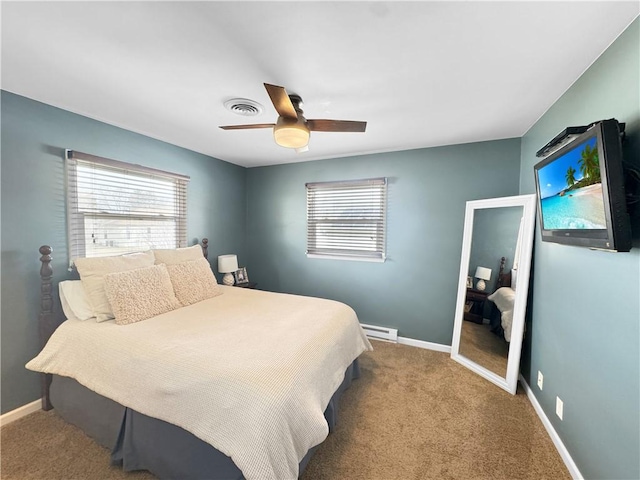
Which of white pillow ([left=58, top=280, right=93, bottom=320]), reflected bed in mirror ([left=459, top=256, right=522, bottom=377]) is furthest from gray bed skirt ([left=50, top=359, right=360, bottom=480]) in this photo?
reflected bed in mirror ([left=459, top=256, right=522, bottom=377])

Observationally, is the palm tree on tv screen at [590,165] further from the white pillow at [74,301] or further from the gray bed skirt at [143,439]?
the white pillow at [74,301]

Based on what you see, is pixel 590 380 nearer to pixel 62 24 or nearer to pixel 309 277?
pixel 309 277

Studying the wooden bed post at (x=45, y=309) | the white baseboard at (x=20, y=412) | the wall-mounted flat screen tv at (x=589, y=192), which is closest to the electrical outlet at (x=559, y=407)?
the wall-mounted flat screen tv at (x=589, y=192)

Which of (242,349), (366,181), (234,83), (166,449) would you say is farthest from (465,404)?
(234,83)

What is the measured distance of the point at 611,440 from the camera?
50.4 inches

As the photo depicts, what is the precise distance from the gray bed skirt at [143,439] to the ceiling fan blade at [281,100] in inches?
74.1

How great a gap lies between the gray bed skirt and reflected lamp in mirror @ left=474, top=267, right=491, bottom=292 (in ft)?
6.21

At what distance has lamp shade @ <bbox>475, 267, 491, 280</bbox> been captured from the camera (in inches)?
105

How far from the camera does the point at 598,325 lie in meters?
1.41

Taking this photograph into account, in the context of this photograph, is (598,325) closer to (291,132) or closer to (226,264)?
(291,132)

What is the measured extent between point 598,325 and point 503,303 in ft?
3.72

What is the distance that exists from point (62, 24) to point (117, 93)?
69cm

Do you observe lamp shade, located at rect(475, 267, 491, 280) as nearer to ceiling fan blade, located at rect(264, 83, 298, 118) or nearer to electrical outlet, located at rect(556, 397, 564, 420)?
electrical outlet, located at rect(556, 397, 564, 420)

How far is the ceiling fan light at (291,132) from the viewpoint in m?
1.68
